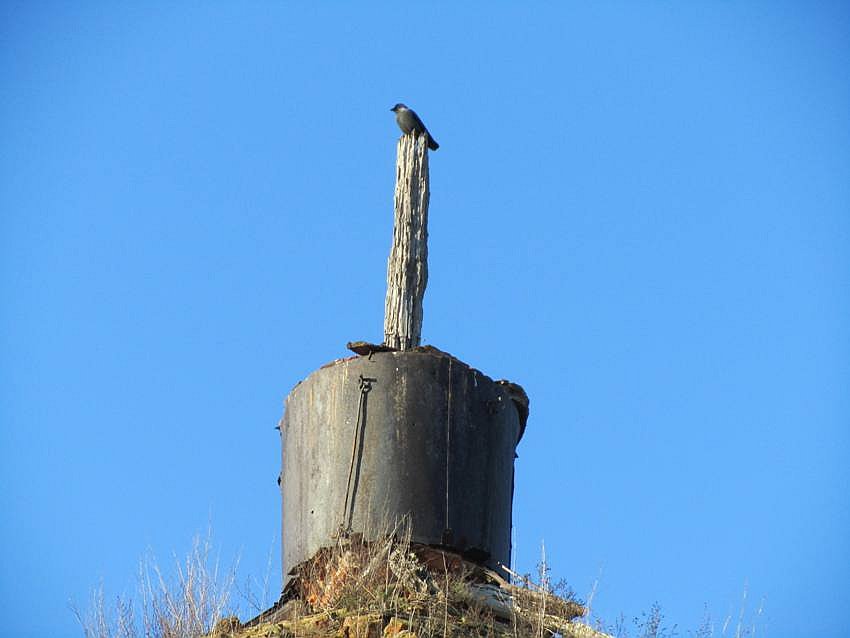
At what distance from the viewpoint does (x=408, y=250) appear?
15.7 m

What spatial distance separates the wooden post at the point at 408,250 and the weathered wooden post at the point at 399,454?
0.96 feet

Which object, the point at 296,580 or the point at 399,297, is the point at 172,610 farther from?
the point at 399,297

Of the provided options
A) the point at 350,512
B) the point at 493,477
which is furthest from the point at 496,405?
the point at 350,512

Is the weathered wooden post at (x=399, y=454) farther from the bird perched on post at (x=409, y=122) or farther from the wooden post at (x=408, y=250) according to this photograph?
the bird perched on post at (x=409, y=122)

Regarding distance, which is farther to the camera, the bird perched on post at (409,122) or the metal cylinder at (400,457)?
the bird perched on post at (409,122)

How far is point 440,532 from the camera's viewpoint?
14.3m

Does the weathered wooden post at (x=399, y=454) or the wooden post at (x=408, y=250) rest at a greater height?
the wooden post at (x=408, y=250)

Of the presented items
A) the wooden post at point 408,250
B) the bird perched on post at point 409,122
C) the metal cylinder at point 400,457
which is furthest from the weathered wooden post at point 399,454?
the bird perched on post at point 409,122

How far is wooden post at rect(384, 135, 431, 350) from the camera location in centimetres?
1539

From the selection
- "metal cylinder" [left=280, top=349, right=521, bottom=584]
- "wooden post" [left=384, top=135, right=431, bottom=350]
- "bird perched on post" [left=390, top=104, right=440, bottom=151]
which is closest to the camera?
"metal cylinder" [left=280, top=349, right=521, bottom=584]

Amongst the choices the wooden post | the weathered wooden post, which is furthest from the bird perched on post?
the weathered wooden post

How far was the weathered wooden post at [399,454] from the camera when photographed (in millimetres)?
14328

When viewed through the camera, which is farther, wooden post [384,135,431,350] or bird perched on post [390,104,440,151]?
bird perched on post [390,104,440,151]

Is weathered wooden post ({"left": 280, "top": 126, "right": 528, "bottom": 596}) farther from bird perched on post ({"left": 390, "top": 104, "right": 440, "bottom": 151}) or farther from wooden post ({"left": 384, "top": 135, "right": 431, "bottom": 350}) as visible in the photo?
bird perched on post ({"left": 390, "top": 104, "right": 440, "bottom": 151})
